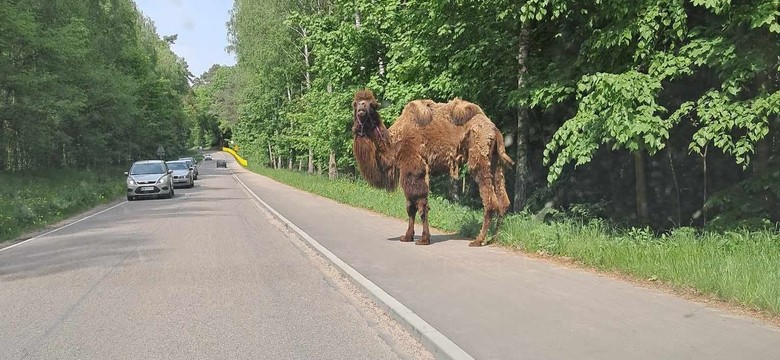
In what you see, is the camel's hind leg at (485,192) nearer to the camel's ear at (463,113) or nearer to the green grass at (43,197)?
the camel's ear at (463,113)

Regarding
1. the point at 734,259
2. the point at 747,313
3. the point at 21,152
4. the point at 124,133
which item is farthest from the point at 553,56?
the point at 124,133

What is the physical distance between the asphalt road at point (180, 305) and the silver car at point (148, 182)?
48.5ft

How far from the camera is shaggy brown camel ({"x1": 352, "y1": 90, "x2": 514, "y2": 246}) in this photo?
11172mm

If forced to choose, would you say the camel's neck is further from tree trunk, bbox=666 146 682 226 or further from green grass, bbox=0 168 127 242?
green grass, bbox=0 168 127 242

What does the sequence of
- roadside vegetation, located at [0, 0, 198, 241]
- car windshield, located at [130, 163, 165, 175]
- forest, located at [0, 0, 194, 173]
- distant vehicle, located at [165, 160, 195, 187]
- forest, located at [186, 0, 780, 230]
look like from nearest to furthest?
1. forest, located at [186, 0, 780, 230]
2. roadside vegetation, located at [0, 0, 198, 241]
3. car windshield, located at [130, 163, 165, 175]
4. forest, located at [0, 0, 194, 173]
5. distant vehicle, located at [165, 160, 195, 187]

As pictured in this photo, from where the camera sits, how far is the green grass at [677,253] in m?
6.42

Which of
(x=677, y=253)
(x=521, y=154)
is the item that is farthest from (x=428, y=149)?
(x=677, y=253)

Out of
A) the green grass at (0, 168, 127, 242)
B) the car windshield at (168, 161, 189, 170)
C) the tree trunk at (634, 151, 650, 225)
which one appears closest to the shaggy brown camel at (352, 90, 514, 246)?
the tree trunk at (634, 151, 650, 225)

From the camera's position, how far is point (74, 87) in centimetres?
3588

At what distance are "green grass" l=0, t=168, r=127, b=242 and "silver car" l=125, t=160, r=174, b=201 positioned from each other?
1517 mm

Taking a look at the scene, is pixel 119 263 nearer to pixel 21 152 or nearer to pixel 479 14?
pixel 479 14

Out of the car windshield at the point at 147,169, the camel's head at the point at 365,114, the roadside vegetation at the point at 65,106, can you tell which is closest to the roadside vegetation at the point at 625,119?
the camel's head at the point at 365,114

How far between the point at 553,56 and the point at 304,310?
8553mm

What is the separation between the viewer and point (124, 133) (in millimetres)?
51531
